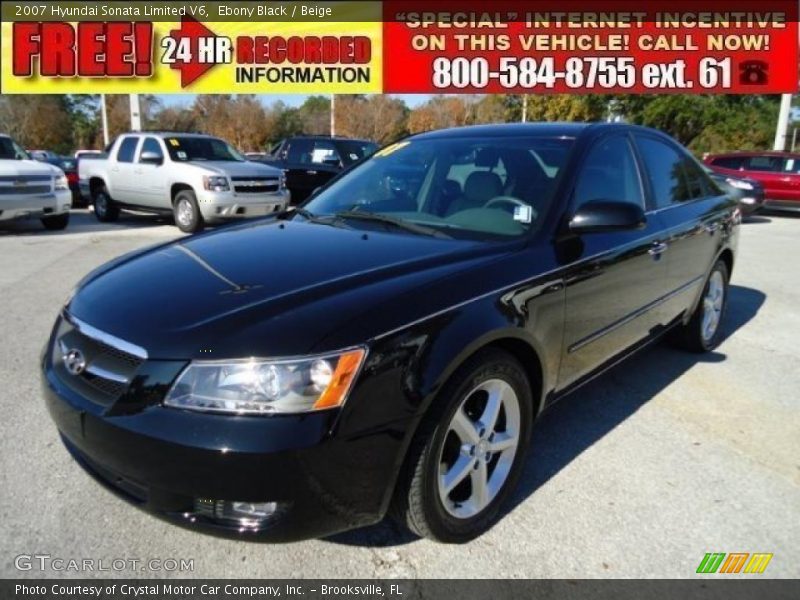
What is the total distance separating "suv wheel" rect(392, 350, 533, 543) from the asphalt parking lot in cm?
13

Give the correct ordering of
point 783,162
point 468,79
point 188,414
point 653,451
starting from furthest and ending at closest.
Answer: point 468,79, point 783,162, point 653,451, point 188,414

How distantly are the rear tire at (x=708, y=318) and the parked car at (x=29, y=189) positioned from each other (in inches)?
403

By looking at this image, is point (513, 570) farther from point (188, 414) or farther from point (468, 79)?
point (468, 79)

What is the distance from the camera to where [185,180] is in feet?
36.6

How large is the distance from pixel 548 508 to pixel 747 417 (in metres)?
1.70

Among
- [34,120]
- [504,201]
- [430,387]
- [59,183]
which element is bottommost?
[430,387]

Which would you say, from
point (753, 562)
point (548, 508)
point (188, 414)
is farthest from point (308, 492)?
point (753, 562)

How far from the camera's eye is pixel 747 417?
3.69 metres

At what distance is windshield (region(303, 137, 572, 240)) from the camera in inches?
118

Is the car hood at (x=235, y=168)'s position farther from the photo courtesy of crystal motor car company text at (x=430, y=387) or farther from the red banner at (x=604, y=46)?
the red banner at (x=604, y=46)

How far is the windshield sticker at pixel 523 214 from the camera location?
9.62 ft

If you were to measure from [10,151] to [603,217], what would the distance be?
1166 centimetres

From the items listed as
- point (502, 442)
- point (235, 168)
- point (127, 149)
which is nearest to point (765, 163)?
point (235, 168)

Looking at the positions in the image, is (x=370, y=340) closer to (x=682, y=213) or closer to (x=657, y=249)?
(x=657, y=249)
